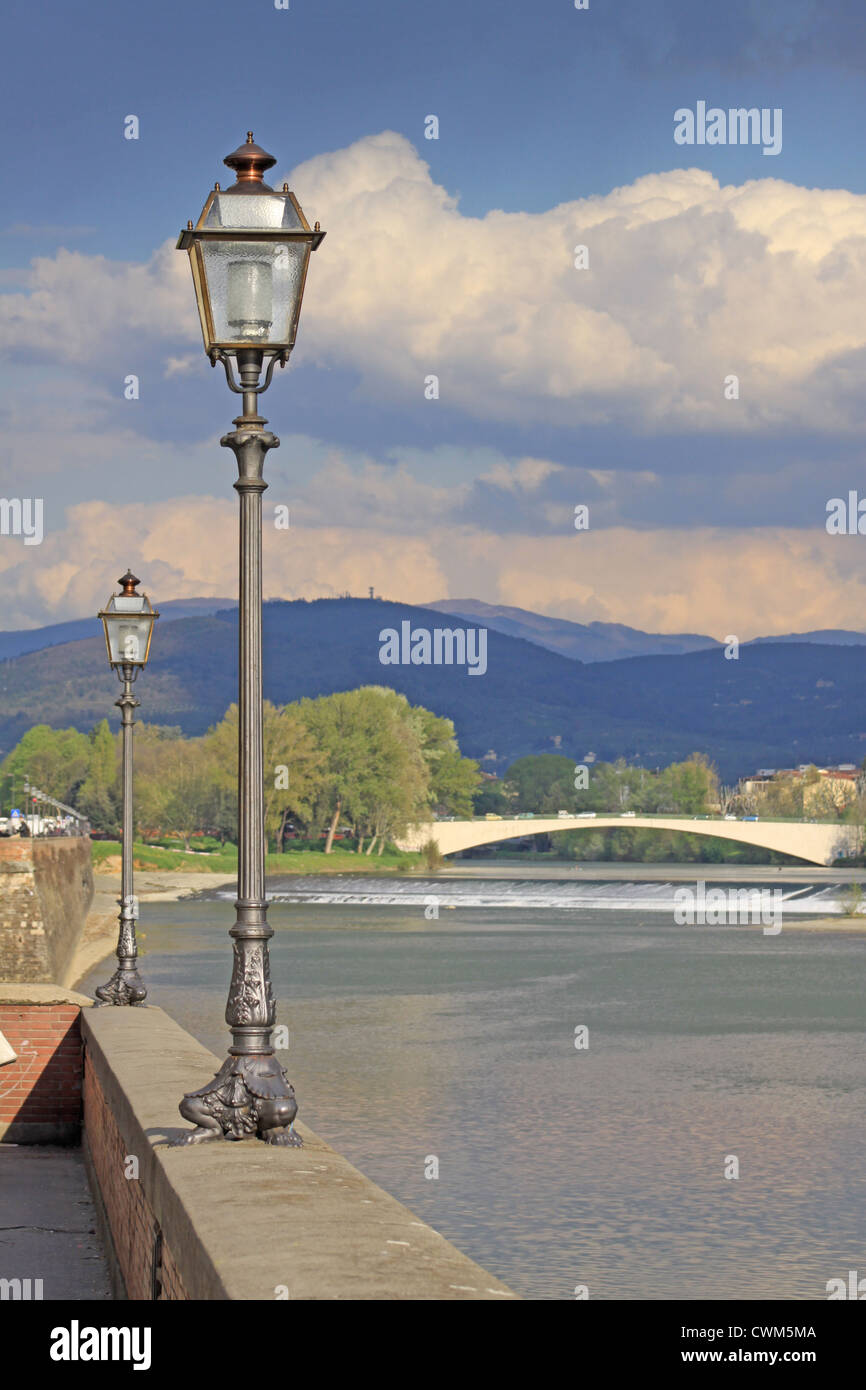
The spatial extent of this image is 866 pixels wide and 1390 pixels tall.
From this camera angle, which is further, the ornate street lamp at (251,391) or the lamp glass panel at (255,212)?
the lamp glass panel at (255,212)

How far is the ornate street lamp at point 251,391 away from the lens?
6.61 meters

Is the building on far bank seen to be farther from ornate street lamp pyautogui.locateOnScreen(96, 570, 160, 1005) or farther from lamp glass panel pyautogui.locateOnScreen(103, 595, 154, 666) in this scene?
lamp glass panel pyautogui.locateOnScreen(103, 595, 154, 666)

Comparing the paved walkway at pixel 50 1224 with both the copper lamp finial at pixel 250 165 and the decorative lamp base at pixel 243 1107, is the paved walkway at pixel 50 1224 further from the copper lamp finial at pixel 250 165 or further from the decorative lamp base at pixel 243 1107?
the copper lamp finial at pixel 250 165

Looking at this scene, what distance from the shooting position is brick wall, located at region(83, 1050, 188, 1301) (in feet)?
19.2

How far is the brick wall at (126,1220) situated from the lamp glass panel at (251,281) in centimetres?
357

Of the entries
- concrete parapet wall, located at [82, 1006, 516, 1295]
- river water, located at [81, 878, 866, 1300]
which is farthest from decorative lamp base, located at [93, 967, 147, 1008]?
concrete parapet wall, located at [82, 1006, 516, 1295]

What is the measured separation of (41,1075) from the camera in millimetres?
11445

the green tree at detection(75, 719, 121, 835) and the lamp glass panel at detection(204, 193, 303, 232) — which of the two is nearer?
the lamp glass panel at detection(204, 193, 303, 232)

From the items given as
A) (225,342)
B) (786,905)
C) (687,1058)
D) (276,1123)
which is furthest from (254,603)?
(786,905)

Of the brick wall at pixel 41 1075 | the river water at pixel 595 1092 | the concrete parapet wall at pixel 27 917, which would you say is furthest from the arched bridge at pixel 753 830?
the brick wall at pixel 41 1075

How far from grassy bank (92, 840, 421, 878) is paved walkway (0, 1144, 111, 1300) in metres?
77.1

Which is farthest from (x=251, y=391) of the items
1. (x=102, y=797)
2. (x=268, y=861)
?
(x=102, y=797)

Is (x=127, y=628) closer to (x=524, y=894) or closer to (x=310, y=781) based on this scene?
(x=524, y=894)

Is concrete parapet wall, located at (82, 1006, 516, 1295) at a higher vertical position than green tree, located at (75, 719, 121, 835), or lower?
lower
